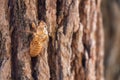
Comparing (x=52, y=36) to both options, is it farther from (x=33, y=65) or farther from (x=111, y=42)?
(x=111, y=42)

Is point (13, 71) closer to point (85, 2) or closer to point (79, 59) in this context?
point (79, 59)

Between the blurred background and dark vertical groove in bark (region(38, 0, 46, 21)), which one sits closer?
dark vertical groove in bark (region(38, 0, 46, 21))

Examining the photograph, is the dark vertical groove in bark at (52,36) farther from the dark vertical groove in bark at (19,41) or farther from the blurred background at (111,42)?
the blurred background at (111,42)

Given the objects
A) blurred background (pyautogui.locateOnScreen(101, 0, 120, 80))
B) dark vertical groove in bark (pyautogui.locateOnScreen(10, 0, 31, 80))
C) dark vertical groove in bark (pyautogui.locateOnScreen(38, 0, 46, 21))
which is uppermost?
dark vertical groove in bark (pyautogui.locateOnScreen(38, 0, 46, 21))

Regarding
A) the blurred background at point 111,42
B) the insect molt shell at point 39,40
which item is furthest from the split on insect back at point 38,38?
the blurred background at point 111,42

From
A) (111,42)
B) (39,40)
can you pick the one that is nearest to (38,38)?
(39,40)

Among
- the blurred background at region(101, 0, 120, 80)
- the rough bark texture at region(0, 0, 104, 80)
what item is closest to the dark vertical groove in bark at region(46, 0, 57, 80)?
the rough bark texture at region(0, 0, 104, 80)

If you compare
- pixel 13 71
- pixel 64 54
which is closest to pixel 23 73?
A: pixel 13 71

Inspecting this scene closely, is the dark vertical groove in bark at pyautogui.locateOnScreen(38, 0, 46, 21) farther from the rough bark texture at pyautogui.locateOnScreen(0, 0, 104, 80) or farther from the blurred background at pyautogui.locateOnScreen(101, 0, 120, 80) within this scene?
the blurred background at pyautogui.locateOnScreen(101, 0, 120, 80)
